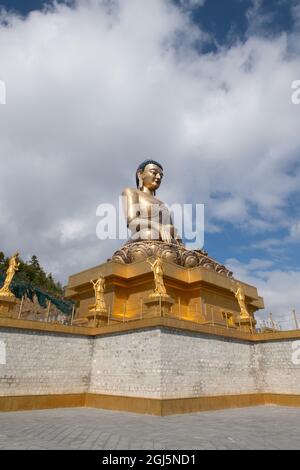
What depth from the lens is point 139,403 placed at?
1100 cm

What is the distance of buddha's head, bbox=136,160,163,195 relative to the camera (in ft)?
90.4

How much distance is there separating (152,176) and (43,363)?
726 inches

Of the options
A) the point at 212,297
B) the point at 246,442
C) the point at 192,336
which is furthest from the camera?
the point at 212,297

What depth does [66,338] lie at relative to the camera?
1330cm

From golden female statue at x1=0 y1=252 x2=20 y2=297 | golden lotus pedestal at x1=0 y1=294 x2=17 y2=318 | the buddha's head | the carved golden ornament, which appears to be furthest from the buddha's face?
golden lotus pedestal at x1=0 y1=294 x2=17 y2=318

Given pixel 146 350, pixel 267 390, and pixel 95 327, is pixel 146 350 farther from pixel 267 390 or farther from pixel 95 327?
pixel 267 390

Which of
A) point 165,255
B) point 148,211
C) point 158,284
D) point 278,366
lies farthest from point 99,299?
point 148,211

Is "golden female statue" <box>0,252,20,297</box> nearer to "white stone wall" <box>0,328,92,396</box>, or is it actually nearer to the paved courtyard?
"white stone wall" <box>0,328,92,396</box>

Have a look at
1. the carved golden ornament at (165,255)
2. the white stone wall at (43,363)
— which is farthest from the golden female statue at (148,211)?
the white stone wall at (43,363)

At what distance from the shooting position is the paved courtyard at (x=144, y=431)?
6.49m

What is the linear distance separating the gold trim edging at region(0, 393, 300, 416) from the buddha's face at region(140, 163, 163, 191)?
1772 cm

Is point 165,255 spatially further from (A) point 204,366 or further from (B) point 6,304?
(B) point 6,304

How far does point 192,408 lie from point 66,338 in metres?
5.45
